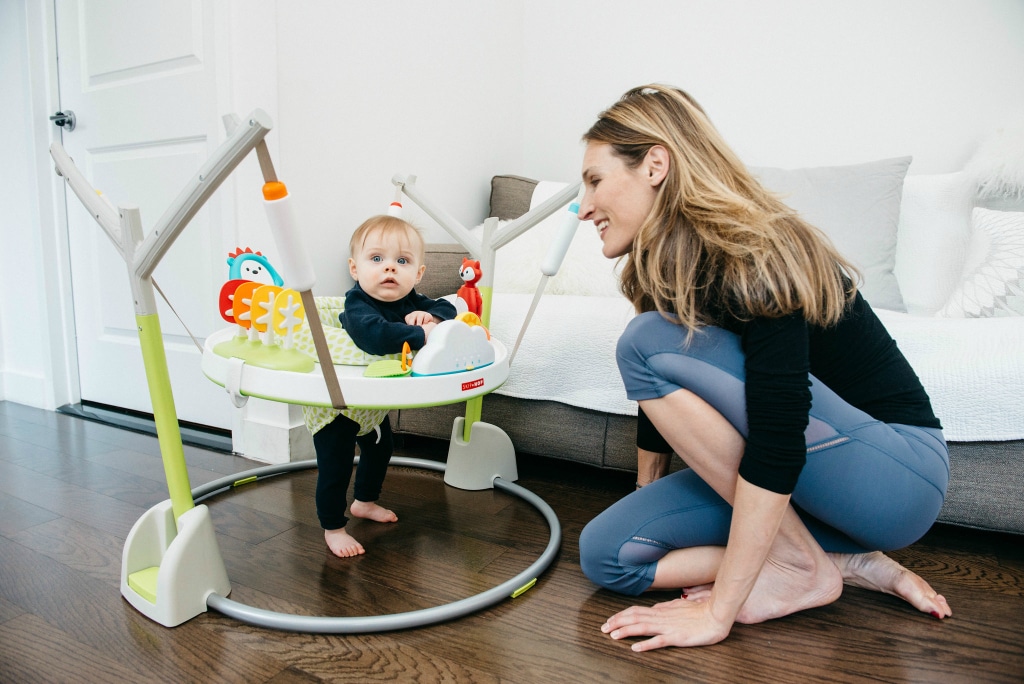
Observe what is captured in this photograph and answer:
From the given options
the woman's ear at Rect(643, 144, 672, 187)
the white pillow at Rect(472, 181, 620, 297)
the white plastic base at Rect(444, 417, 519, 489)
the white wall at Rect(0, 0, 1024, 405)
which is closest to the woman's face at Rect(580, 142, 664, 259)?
the woman's ear at Rect(643, 144, 672, 187)

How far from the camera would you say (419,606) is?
0.86 meters

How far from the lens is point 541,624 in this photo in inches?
32.7

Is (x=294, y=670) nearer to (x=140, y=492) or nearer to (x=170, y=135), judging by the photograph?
(x=140, y=492)

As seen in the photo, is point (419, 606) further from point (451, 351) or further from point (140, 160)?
point (140, 160)

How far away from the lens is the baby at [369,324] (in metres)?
0.98

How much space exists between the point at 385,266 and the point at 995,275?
3.94 ft

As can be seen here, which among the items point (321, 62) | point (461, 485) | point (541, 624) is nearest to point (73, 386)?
point (321, 62)

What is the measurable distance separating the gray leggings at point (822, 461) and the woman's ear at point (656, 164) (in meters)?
0.18

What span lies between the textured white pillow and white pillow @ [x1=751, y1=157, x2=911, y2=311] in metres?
0.23

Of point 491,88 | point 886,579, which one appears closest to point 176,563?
point 886,579

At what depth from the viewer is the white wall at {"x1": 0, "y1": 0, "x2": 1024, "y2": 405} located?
1499 mm

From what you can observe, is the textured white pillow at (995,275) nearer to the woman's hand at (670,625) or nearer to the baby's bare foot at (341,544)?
the woman's hand at (670,625)

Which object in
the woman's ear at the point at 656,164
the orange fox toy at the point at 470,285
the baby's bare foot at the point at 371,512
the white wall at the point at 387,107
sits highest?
the white wall at the point at 387,107

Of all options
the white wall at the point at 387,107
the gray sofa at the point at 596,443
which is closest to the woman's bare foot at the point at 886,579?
the gray sofa at the point at 596,443
